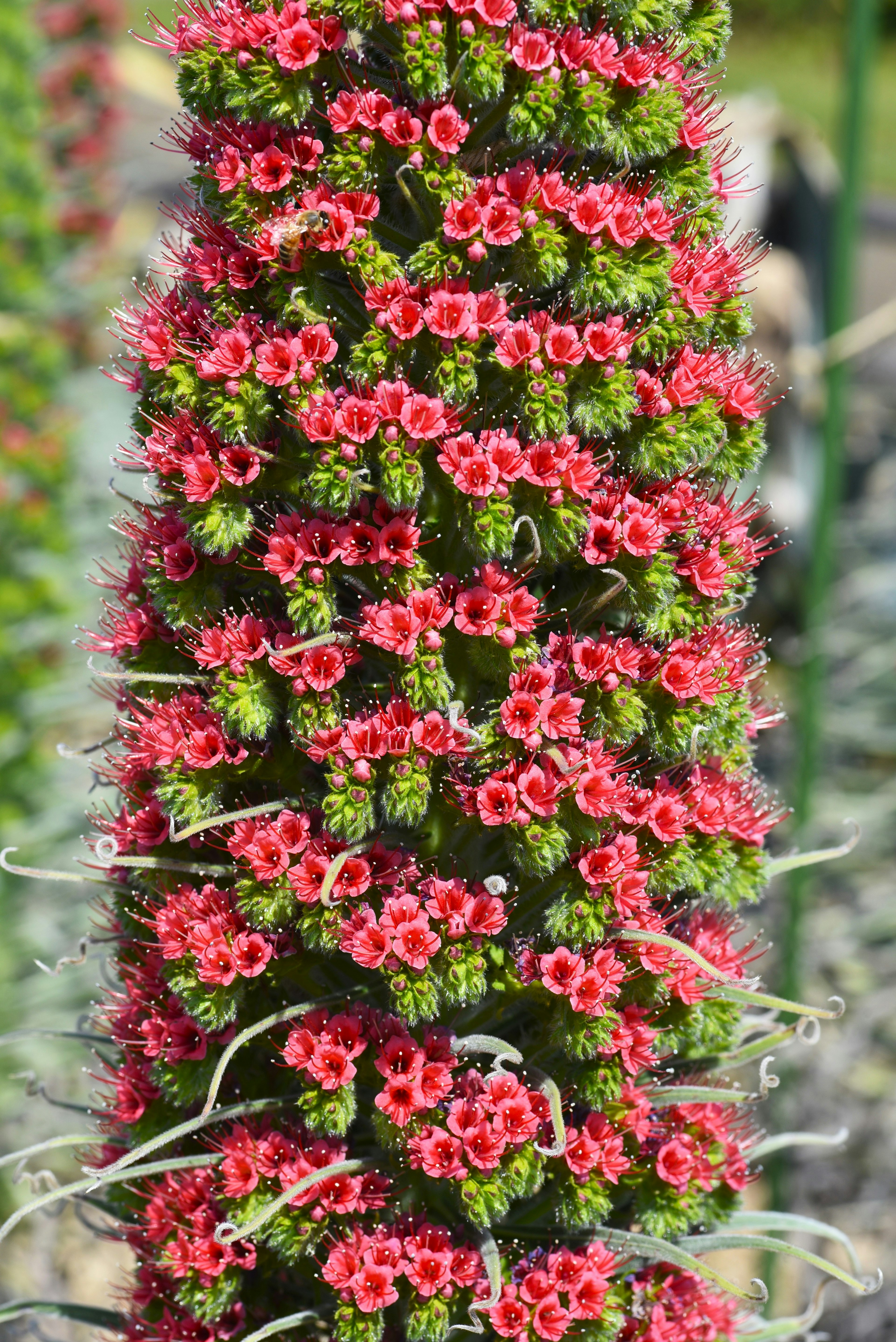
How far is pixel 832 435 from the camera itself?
14.3 feet

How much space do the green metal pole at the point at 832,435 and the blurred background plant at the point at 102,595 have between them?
81mm

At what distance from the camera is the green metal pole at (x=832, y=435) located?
4.02m

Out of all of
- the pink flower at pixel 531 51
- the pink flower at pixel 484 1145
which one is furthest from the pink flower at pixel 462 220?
the pink flower at pixel 484 1145

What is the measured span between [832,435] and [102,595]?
460 cm

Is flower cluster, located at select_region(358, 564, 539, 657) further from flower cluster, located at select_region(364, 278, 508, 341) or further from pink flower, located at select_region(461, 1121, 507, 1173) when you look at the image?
pink flower, located at select_region(461, 1121, 507, 1173)

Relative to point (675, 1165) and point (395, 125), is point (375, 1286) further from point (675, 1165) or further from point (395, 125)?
point (395, 125)

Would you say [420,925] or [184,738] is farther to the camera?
[184,738]

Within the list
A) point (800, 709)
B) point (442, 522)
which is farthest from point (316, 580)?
point (800, 709)

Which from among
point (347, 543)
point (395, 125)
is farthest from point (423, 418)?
point (395, 125)

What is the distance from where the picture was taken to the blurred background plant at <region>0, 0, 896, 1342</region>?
240 inches

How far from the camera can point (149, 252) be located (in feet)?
27.6

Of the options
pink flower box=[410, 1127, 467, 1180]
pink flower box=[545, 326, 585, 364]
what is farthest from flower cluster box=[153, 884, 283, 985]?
pink flower box=[545, 326, 585, 364]

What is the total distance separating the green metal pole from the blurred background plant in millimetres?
81

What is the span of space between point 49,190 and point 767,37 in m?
22.3
